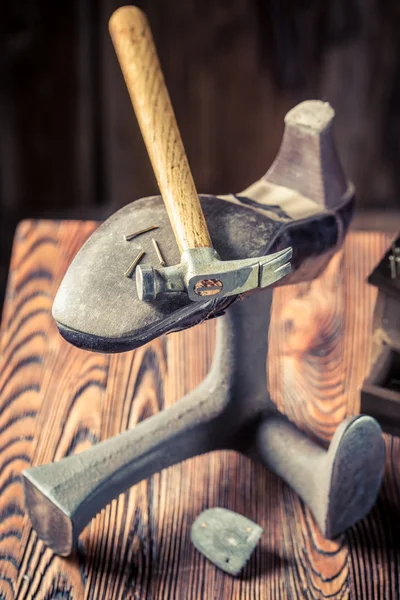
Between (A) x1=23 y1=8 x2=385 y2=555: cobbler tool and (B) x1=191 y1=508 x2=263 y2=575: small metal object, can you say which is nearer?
(A) x1=23 y1=8 x2=385 y2=555: cobbler tool

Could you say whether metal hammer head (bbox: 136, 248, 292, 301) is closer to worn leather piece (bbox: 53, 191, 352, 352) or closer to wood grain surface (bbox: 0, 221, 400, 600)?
worn leather piece (bbox: 53, 191, 352, 352)

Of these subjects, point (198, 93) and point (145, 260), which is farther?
point (198, 93)

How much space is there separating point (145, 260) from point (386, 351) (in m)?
0.36

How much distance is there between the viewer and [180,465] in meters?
1.01

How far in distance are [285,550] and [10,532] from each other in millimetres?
271

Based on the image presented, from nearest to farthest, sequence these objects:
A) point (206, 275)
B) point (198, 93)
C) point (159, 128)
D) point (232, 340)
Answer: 1. point (206, 275)
2. point (159, 128)
3. point (232, 340)
4. point (198, 93)

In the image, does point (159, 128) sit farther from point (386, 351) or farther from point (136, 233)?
point (386, 351)

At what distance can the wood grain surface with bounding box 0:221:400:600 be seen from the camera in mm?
901

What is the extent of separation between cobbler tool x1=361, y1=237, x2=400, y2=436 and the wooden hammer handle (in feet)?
0.95

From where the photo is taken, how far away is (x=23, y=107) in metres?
1.62

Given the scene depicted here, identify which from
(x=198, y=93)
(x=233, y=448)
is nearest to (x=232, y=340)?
(x=233, y=448)

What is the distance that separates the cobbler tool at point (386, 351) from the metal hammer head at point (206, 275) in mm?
277

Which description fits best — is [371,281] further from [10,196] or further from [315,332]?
[10,196]

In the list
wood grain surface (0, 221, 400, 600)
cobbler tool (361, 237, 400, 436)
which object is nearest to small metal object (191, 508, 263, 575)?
wood grain surface (0, 221, 400, 600)
